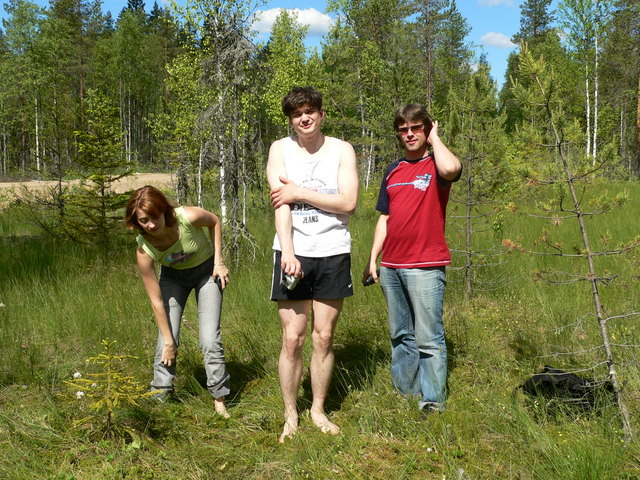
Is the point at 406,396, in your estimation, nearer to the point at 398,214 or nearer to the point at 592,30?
the point at 398,214

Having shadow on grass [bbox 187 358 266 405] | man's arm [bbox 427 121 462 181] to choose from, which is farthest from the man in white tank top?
shadow on grass [bbox 187 358 266 405]

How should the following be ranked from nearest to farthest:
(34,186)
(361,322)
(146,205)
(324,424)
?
(146,205) < (324,424) < (361,322) < (34,186)

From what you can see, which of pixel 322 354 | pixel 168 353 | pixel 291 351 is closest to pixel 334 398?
pixel 322 354

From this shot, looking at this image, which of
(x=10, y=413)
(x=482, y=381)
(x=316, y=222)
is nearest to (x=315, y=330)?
(x=316, y=222)

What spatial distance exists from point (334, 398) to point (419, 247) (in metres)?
1.40

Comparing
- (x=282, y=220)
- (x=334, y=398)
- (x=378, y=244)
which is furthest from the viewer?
(x=334, y=398)

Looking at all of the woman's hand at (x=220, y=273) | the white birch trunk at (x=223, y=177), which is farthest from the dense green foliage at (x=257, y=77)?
the woman's hand at (x=220, y=273)

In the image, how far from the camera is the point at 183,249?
3.34 m

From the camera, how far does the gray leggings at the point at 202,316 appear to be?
342 cm

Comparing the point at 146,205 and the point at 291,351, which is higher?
the point at 146,205

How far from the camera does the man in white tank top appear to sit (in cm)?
291

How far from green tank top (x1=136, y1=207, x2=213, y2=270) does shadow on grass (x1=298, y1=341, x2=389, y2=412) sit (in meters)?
1.29

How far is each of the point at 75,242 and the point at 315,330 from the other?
21.9ft

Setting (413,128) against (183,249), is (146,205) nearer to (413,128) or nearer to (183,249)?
(183,249)
